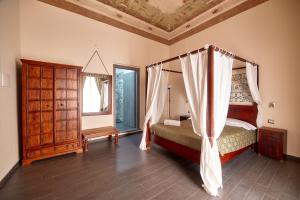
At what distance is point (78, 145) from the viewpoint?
136 inches

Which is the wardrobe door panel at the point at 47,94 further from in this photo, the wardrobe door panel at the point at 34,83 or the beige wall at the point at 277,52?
the beige wall at the point at 277,52

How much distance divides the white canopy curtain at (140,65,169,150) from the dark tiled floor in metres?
0.91

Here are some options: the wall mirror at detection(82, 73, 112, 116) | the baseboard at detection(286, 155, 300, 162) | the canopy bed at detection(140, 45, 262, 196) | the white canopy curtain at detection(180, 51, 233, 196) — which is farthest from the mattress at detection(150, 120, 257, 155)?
the wall mirror at detection(82, 73, 112, 116)

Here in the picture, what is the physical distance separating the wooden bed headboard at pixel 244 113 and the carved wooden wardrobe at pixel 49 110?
4059 mm

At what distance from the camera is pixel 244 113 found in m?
3.72

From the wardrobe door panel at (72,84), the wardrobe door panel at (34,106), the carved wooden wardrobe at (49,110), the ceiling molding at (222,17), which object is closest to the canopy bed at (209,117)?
the ceiling molding at (222,17)

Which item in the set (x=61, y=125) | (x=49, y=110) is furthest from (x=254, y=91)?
(x=49, y=110)

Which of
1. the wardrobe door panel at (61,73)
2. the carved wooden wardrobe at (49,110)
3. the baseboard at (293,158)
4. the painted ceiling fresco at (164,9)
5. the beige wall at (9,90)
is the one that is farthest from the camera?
the painted ceiling fresco at (164,9)

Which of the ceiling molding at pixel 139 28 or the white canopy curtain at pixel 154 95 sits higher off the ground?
the ceiling molding at pixel 139 28

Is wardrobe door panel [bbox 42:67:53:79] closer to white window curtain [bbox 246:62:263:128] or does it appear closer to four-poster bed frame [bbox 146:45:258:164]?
four-poster bed frame [bbox 146:45:258:164]

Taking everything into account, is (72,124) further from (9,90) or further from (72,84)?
(9,90)

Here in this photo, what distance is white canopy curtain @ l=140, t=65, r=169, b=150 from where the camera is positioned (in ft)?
12.0

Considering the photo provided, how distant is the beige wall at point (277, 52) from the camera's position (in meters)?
3.03

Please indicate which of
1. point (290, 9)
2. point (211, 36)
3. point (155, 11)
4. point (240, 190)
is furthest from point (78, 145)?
point (290, 9)
